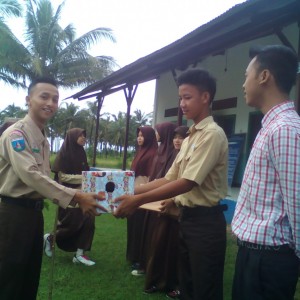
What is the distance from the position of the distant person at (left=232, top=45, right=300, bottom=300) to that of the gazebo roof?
296 centimetres

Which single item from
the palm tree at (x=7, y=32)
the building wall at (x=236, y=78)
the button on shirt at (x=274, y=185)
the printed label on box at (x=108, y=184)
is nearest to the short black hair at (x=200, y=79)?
the printed label on box at (x=108, y=184)

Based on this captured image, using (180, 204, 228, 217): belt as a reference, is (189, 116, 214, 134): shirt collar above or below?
above

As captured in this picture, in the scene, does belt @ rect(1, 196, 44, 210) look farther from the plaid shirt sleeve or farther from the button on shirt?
the plaid shirt sleeve

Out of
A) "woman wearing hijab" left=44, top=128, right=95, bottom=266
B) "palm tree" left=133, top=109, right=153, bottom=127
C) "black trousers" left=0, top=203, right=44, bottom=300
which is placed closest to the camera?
"black trousers" left=0, top=203, right=44, bottom=300

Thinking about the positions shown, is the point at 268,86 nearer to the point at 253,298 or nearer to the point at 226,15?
the point at 253,298

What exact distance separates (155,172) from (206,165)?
2.35 metres

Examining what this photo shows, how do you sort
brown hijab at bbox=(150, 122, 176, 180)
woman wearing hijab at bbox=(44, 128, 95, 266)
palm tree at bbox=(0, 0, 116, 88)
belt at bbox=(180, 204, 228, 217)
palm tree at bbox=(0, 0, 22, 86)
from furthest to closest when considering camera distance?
palm tree at bbox=(0, 0, 116, 88)
palm tree at bbox=(0, 0, 22, 86)
woman wearing hijab at bbox=(44, 128, 95, 266)
brown hijab at bbox=(150, 122, 176, 180)
belt at bbox=(180, 204, 228, 217)

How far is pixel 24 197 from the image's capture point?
268 cm

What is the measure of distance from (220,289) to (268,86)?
55.1 inches

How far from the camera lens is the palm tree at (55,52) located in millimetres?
18656

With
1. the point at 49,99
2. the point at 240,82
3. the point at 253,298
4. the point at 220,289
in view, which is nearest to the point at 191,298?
the point at 220,289

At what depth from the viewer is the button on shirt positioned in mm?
1516

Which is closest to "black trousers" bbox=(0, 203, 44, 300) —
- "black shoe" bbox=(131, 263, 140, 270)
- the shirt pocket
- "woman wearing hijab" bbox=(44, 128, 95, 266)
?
the shirt pocket

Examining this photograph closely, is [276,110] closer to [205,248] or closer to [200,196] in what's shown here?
[200,196]
